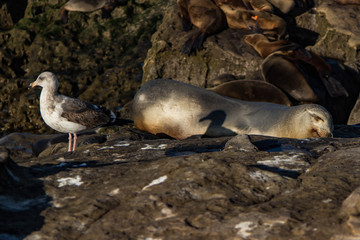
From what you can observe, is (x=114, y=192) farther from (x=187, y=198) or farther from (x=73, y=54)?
(x=73, y=54)

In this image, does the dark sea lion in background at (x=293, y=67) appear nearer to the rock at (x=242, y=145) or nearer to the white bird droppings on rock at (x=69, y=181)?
the rock at (x=242, y=145)

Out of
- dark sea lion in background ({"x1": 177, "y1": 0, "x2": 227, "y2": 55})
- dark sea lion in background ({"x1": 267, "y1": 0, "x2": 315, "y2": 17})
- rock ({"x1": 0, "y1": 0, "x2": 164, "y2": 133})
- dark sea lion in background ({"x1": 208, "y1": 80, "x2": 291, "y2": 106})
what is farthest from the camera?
rock ({"x1": 0, "y1": 0, "x2": 164, "y2": 133})

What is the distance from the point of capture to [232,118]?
5.83 meters

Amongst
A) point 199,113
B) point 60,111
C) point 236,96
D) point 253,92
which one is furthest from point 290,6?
point 60,111

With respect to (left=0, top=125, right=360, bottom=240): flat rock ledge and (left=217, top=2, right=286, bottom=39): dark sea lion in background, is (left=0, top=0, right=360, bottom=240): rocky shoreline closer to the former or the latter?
(left=0, top=125, right=360, bottom=240): flat rock ledge

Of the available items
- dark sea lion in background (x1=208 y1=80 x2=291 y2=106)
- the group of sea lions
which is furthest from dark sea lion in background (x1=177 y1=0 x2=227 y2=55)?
dark sea lion in background (x1=208 y1=80 x2=291 y2=106)

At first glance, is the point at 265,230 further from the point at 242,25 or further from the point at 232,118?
the point at 242,25

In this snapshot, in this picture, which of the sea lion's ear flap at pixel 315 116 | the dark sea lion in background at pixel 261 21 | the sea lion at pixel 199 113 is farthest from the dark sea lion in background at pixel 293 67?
the sea lion's ear flap at pixel 315 116

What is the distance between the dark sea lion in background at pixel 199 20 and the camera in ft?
27.7

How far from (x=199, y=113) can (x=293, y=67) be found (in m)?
2.15

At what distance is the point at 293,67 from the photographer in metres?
7.27

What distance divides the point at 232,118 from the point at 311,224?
409 centimetres

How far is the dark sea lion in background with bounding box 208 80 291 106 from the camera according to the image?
668cm

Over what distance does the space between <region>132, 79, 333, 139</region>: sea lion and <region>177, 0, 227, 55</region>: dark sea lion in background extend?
2.31m
